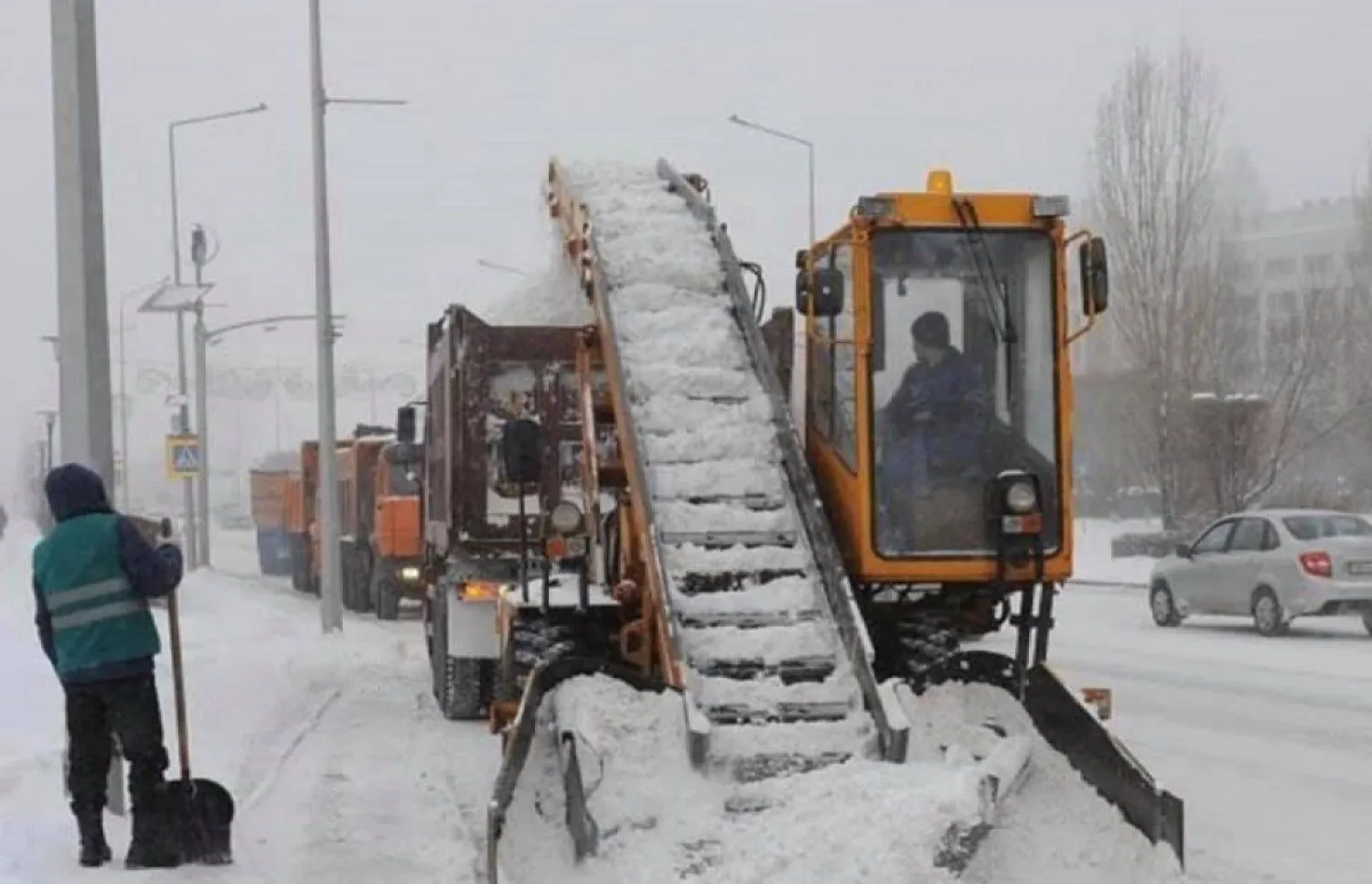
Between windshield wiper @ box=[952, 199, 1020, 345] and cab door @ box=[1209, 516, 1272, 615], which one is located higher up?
windshield wiper @ box=[952, 199, 1020, 345]

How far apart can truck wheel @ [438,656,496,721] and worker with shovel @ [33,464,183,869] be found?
6.57 meters

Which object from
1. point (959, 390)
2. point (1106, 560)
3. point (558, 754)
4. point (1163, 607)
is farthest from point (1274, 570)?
point (1106, 560)

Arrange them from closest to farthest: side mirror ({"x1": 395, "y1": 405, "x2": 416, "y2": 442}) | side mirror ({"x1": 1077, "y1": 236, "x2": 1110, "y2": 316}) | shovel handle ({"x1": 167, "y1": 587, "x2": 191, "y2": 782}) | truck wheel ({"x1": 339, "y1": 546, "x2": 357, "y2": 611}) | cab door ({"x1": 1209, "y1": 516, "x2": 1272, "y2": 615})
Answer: shovel handle ({"x1": 167, "y1": 587, "x2": 191, "y2": 782}) < side mirror ({"x1": 1077, "y1": 236, "x2": 1110, "y2": 316}) < side mirror ({"x1": 395, "y1": 405, "x2": 416, "y2": 442}) < cab door ({"x1": 1209, "y1": 516, "x2": 1272, "y2": 615}) < truck wheel ({"x1": 339, "y1": 546, "x2": 357, "y2": 611})

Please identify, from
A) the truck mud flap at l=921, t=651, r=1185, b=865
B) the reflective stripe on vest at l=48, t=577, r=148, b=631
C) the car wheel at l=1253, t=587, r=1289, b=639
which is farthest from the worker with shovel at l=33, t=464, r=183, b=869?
the car wheel at l=1253, t=587, r=1289, b=639

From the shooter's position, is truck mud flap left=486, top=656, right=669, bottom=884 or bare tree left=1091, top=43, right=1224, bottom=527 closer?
truck mud flap left=486, top=656, right=669, bottom=884

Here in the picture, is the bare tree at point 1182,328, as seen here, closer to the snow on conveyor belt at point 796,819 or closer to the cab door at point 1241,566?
the cab door at point 1241,566

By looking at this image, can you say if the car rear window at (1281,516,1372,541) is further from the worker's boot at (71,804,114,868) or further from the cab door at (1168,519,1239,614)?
the worker's boot at (71,804,114,868)

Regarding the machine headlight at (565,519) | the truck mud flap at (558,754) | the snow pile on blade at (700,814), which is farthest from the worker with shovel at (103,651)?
the machine headlight at (565,519)

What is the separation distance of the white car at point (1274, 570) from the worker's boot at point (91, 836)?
1570 centimetres

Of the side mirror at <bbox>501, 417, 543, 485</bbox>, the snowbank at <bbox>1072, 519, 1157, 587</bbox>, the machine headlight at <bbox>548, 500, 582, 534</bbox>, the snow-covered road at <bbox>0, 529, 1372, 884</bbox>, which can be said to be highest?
the side mirror at <bbox>501, 417, 543, 485</bbox>

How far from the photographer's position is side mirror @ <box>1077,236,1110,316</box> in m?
8.61

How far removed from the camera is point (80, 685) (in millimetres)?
8242

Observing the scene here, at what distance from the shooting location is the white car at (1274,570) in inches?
808

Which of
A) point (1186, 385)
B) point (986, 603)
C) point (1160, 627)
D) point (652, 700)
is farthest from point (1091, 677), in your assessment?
point (1186, 385)
